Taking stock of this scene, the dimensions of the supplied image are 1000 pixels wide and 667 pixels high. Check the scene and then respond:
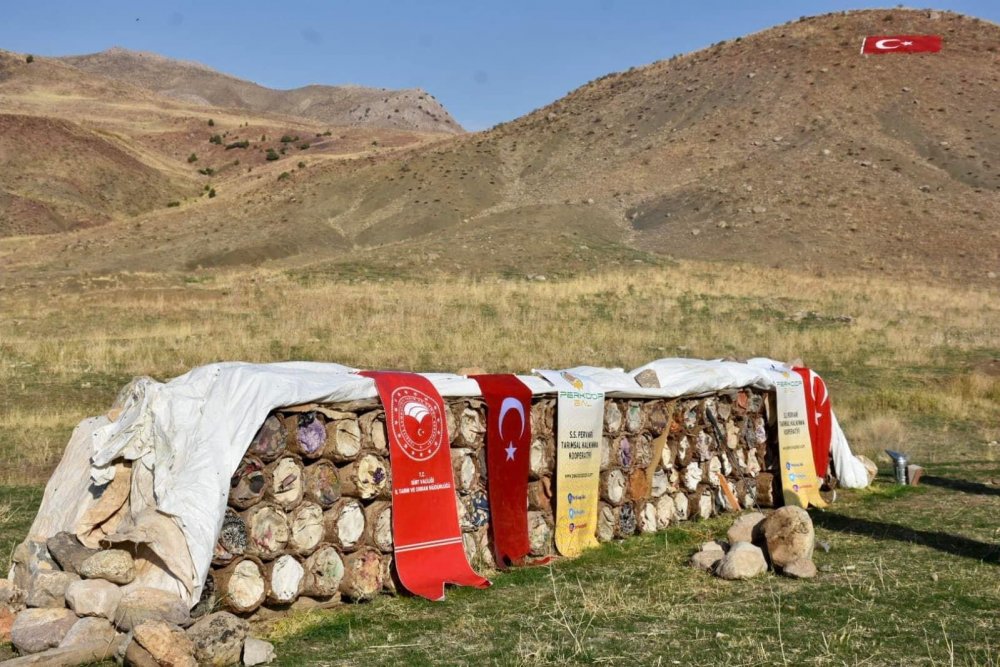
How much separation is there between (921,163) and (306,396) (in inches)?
2128

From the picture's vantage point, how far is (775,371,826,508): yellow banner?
37.9 ft

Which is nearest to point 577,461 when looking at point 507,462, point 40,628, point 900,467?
point 507,462

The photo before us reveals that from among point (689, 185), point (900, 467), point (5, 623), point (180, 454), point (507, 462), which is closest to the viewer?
point (5, 623)

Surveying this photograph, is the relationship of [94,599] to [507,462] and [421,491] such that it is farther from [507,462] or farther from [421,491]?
[507,462]

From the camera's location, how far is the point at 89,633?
6.05 metres

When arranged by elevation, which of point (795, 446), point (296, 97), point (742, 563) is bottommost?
point (742, 563)

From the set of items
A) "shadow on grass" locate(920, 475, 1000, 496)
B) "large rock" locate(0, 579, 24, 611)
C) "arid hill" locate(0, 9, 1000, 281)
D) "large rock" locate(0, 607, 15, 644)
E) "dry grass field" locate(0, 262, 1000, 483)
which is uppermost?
"arid hill" locate(0, 9, 1000, 281)

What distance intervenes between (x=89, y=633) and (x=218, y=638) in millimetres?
865

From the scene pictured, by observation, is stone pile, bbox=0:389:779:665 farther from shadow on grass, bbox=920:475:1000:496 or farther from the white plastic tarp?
shadow on grass, bbox=920:475:1000:496

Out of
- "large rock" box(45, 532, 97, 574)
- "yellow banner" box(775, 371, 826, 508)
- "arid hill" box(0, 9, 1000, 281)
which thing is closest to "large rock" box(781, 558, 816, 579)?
"yellow banner" box(775, 371, 826, 508)

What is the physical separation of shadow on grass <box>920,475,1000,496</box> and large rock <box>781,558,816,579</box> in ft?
16.4

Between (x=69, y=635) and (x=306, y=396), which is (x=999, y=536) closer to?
(x=306, y=396)

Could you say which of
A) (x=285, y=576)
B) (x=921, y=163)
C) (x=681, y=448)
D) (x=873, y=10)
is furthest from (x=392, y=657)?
(x=873, y=10)

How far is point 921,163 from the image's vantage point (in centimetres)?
A: 5434
